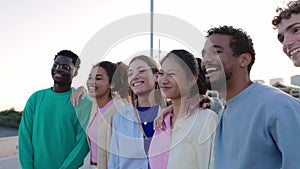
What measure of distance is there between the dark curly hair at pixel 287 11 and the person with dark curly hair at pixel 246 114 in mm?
193

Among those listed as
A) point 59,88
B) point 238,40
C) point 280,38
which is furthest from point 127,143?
point 280,38

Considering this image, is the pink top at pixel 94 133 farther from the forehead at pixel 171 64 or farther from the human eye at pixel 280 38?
the human eye at pixel 280 38

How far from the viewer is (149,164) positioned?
2.37 metres

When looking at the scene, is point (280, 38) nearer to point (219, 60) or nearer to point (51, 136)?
point (219, 60)

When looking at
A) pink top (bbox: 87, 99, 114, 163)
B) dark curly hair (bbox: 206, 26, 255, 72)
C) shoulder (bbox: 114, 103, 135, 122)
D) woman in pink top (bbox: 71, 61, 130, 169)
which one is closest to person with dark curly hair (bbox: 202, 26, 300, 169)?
dark curly hair (bbox: 206, 26, 255, 72)

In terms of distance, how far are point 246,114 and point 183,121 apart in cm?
58

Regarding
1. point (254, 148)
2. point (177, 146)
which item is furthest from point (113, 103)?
point (254, 148)

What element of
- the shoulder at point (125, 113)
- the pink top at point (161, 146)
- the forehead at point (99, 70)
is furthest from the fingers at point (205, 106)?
the forehead at point (99, 70)

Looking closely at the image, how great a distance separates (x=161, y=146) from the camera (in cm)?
224

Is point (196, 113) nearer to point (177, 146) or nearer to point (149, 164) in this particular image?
point (177, 146)

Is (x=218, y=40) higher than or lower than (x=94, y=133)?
higher

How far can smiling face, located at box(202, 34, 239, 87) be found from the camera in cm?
179

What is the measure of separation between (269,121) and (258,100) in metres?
0.13

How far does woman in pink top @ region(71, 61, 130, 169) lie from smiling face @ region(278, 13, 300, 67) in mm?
1504
